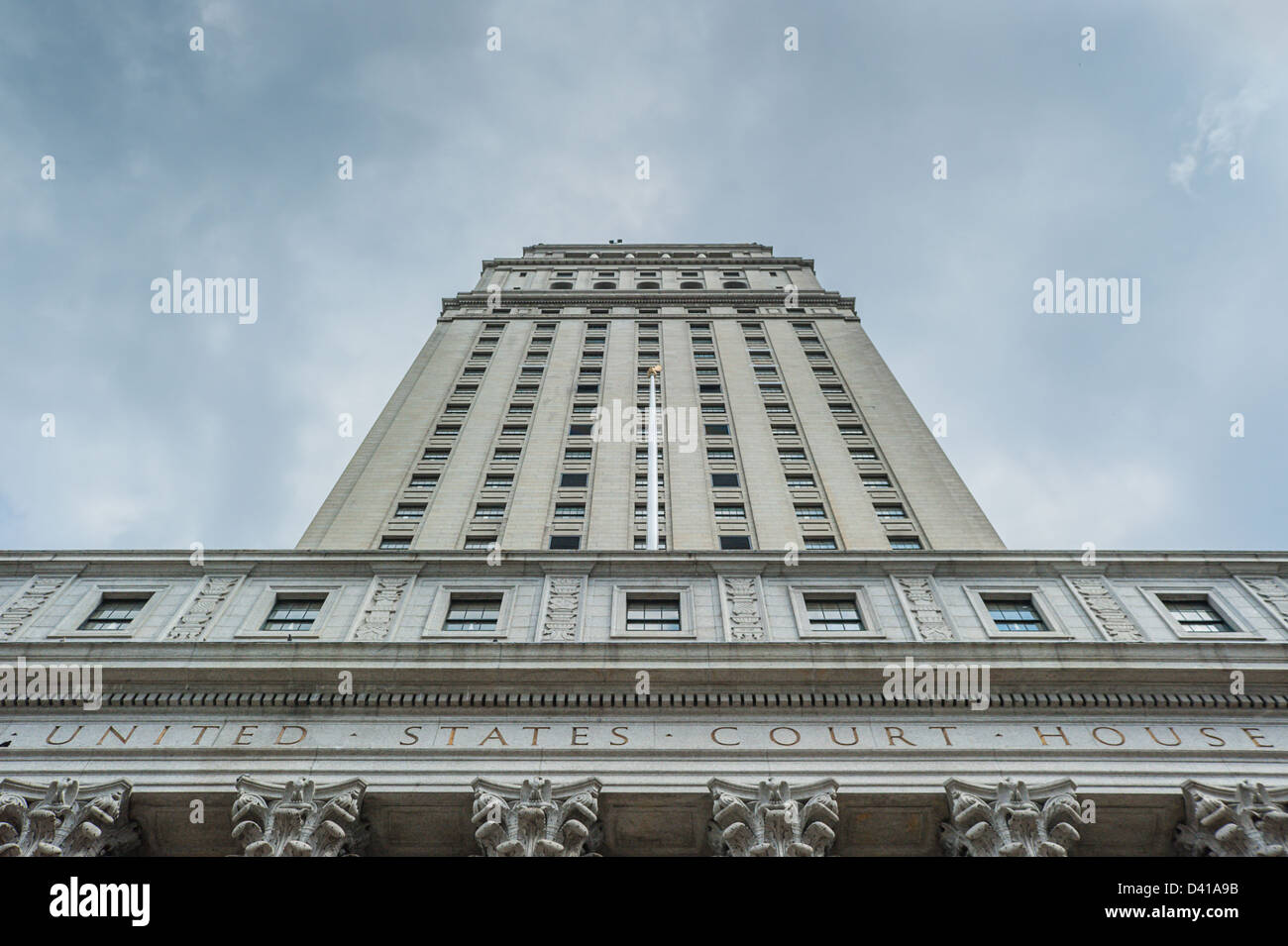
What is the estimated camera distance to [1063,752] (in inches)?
854

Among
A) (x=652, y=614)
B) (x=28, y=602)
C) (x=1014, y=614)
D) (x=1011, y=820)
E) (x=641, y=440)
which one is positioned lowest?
(x=1011, y=820)

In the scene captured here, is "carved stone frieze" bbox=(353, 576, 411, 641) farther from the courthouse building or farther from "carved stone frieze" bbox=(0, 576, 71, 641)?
"carved stone frieze" bbox=(0, 576, 71, 641)

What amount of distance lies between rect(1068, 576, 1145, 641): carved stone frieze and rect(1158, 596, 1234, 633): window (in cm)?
132

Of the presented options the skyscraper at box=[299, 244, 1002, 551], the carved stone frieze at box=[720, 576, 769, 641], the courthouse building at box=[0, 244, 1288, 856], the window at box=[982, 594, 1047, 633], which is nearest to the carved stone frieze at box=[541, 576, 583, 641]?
the courthouse building at box=[0, 244, 1288, 856]

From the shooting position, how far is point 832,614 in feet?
87.9

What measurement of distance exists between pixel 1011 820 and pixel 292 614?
1678 cm

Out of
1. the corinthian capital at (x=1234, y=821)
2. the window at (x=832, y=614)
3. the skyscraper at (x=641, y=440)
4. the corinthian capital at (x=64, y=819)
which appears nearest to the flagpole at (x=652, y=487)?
the skyscraper at (x=641, y=440)

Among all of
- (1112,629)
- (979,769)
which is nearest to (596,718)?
(979,769)

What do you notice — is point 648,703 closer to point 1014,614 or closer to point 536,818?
point 536,818

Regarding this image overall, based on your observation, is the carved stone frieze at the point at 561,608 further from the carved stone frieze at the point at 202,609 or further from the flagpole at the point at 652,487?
the carved stone frieze at the point at 202,609

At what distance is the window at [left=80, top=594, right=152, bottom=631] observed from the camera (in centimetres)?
2641

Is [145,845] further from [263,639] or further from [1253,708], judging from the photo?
[1253,708]

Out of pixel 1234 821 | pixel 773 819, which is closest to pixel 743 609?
pixel 773 819
